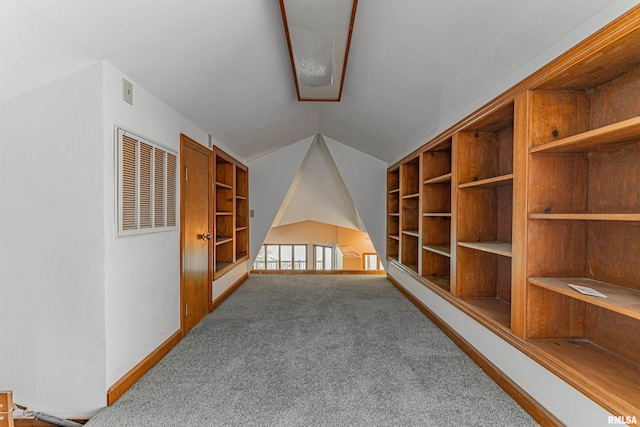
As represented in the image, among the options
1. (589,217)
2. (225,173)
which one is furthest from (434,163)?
(225,173)

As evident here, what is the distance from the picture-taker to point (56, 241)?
187 centimetres

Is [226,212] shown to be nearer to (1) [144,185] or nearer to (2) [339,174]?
(2) [339,174]

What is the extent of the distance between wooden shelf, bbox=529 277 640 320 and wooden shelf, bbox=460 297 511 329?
485 millimetres

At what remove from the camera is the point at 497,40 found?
184 cm

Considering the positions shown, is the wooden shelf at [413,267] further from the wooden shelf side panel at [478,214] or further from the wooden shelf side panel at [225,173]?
the wooden shelf side panel at [225,173]

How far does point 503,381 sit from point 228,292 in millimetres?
3387

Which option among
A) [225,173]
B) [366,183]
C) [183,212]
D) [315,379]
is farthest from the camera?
[366,183]

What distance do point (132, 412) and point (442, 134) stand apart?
3.21 metres

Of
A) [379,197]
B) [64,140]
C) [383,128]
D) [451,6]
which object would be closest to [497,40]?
[451,6]

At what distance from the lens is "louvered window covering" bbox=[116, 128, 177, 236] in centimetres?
202

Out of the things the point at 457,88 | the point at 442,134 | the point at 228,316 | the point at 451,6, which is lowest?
the point at 228,316

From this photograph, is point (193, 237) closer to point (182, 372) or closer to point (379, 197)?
point (182, 372)

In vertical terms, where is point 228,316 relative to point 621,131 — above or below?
below

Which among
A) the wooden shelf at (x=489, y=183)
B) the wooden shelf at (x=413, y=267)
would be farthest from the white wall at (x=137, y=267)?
the wooden shelf at (x=413, y=267)
